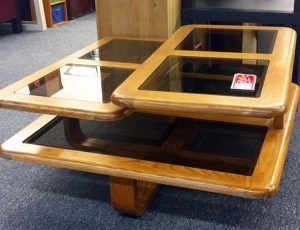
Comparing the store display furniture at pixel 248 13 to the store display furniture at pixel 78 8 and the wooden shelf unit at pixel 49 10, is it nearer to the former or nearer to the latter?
the wooden shelf unit at pixel 49 10

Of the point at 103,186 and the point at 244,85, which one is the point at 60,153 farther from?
the point at 244,85

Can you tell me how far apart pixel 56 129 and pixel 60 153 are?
259 mm

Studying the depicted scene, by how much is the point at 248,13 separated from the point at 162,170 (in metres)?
0.94

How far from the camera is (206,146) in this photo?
1562 mm

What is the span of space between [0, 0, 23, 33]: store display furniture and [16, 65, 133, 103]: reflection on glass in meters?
2.53

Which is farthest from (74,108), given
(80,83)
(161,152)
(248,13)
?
(248,13)

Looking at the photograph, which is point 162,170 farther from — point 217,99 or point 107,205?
point 107,205

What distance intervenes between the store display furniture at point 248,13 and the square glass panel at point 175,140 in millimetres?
484

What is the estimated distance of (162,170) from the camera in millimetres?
1087

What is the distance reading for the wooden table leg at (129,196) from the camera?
1233 millimetres

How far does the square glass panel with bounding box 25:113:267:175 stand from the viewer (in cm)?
129

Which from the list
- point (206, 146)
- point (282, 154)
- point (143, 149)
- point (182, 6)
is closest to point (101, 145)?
point (143, 149)

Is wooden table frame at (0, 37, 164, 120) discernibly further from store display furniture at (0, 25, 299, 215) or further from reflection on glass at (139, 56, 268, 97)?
reflection on glass at (139, 56, 268, 97)

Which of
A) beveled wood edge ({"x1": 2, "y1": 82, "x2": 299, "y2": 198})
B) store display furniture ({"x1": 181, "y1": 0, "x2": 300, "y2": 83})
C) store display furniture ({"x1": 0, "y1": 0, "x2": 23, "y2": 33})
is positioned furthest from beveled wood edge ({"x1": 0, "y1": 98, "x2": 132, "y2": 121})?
store display furniture ({"x1": 0, "y1": 0, "x2": 23, "y2": 33})
